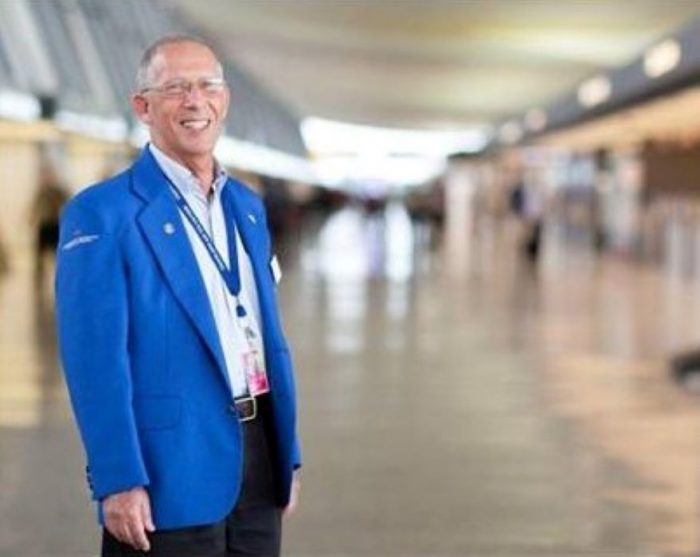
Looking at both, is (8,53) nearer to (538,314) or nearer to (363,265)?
(538,314)

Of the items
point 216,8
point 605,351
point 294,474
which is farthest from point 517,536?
point 216,8

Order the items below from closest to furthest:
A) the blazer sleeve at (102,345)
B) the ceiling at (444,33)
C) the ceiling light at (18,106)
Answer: the blazer sleeve at (102,345) < the ceiling light at (18,106) < the ceiling at (444,33)

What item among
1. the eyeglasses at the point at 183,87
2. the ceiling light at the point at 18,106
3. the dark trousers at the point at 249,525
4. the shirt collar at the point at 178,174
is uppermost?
the ceiling light at the point at 18,106

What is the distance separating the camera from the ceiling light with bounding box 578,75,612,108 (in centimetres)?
3959

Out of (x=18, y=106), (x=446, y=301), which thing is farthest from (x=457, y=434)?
(x=446, y=301)

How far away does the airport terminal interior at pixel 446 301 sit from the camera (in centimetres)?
761

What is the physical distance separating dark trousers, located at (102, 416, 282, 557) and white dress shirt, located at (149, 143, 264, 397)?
148mm

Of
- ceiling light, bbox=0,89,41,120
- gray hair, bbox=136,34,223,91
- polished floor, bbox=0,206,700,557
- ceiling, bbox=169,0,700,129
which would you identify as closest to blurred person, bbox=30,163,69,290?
ceiling, bbox=169,0,700,129

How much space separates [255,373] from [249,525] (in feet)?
1.02

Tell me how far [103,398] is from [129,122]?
61.7 feet

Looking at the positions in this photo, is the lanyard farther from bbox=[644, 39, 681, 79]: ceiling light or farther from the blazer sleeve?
bbox=[644, 39, 681, 79]: ceiling light

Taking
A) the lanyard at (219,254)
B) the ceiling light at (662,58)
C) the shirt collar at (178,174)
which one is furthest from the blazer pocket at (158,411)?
the ceiling light at (662,58)

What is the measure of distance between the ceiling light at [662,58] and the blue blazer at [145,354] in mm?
25395

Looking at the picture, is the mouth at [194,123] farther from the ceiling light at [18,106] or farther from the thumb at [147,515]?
the ceiling light at [18,106]
